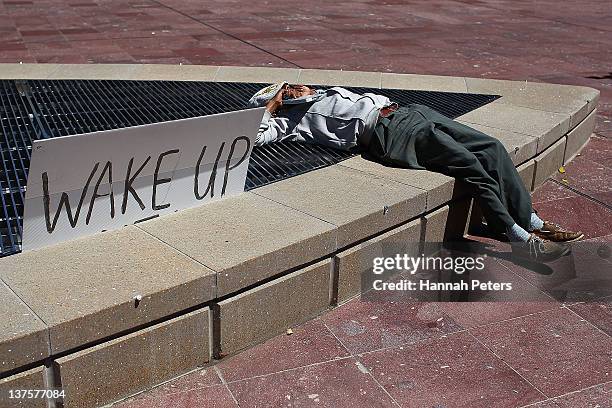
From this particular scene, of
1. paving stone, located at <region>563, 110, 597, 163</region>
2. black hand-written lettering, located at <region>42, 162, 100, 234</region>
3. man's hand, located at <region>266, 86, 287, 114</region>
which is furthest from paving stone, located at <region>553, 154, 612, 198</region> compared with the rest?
black hand-written lettering, located at <region>42, 162, 100, 234</region>

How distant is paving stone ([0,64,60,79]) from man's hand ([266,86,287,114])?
2731 millimetres

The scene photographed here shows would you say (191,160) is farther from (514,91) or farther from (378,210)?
(514,91)

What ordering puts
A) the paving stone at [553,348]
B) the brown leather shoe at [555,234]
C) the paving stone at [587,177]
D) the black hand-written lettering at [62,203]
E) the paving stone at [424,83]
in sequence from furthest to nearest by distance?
the paving stone at [424,83], the paving stone at [587,177], the brown leather shoe at [555,234], the paving stone at [553,348], the black hand-written lettering at [62,203]

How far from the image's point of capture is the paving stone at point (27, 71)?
654 cm

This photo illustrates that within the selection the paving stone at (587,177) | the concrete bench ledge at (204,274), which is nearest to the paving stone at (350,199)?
the concrete bench ledge at (204,274)

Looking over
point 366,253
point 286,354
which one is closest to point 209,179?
point 366,253

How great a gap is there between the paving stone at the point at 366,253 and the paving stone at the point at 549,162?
156 cm

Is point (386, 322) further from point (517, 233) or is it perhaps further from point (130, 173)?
point (130, 173)

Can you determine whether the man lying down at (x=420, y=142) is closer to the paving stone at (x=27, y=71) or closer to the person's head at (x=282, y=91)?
the person's head at (x=282, y=91)

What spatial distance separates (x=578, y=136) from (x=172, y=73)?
136 inches

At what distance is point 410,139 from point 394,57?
5.61 metres

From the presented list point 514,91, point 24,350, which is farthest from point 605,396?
point 514,91

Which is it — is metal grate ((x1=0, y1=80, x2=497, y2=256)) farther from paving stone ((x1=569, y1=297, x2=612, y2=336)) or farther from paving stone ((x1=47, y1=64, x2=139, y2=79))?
paving stone ((x1=569, y1=297, x2=612, y2=336))

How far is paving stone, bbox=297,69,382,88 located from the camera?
6.52m
